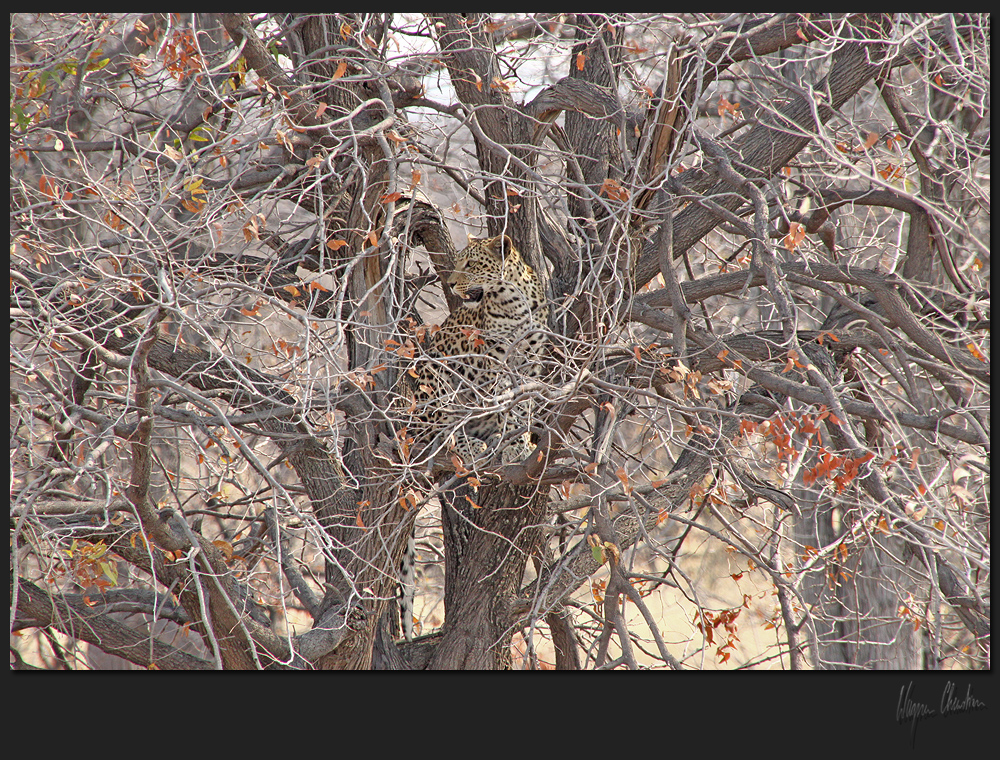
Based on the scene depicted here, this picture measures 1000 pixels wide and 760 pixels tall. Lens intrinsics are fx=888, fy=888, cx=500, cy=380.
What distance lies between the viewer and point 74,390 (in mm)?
4219

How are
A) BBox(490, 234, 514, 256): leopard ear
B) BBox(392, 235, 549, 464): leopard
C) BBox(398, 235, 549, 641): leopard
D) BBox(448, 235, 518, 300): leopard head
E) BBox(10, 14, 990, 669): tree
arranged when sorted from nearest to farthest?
BBox(10, 14, 990, 669): tree → BBox(398, 235, 549, 641): leopard → BBox(392, 235, 549, 464): leopard → BBox(490, 234, 514, 256): leopard ear → BBox(448, 235, 518, 300): leopard head

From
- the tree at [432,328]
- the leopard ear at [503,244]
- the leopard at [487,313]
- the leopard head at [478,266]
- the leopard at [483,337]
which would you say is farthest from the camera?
the leopard head at [478,266]

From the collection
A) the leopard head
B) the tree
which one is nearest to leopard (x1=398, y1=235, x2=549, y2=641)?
the leopard head

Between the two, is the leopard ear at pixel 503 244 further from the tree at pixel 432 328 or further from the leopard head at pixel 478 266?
the tree at pixel 432 328

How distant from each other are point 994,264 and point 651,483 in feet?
5.82

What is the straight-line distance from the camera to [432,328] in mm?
3908

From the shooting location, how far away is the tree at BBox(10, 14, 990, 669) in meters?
3.25

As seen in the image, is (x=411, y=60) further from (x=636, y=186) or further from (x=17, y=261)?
(x=17, y=261)

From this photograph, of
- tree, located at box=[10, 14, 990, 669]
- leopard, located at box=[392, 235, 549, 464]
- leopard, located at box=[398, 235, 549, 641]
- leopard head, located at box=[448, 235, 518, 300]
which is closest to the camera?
tree, located at box=[10, 14, 990, 669]

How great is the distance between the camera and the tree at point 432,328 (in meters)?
3.25

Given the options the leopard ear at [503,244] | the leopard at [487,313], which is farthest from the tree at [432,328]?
the leopard at [487,313]

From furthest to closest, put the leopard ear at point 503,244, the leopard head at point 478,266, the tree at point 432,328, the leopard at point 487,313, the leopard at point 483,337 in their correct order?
the leopard head at point 478,266 → the leopard ear at point 503,244 → the leopard at point 487,313 → the leopard at point 483,337 → the tree at point 432,328

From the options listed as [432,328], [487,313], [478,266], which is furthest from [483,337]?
[432,328]

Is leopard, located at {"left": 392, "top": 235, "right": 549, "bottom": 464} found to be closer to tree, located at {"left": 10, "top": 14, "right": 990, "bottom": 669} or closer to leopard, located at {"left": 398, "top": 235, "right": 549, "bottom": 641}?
leopard, located at {"left": 398, "top": 235, "right": 549, "bottom": 641}
